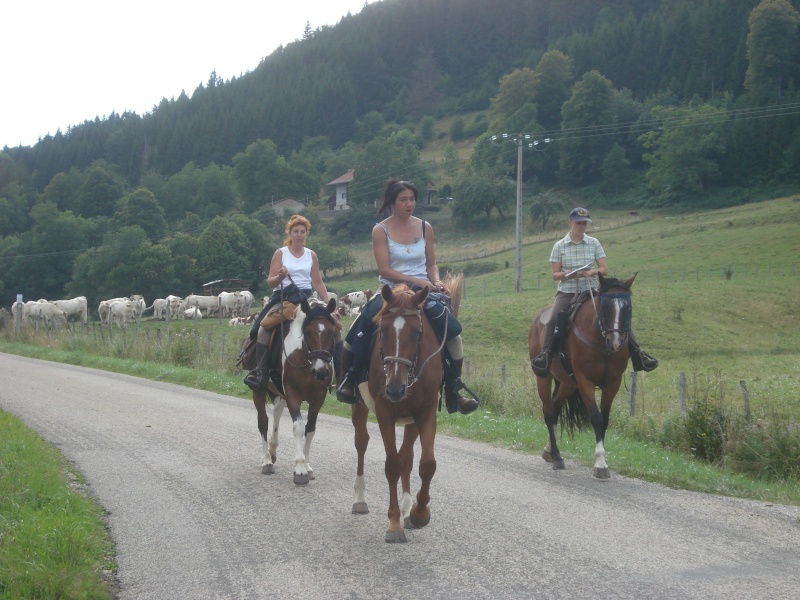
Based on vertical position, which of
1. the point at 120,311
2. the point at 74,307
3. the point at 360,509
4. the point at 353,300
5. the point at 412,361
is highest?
the point at 412,361

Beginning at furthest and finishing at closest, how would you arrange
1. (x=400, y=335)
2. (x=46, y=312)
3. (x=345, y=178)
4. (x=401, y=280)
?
(x=345, y=178) → (x=46, y=312) → (x=401, y=280) → (x=400, y=335)

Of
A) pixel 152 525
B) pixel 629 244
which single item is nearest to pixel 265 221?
pixel 629 244

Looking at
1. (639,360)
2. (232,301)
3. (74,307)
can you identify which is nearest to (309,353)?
(639,360)

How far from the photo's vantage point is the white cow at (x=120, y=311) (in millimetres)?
50525

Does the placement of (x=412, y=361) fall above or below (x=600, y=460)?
above

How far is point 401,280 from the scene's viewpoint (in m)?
6.94

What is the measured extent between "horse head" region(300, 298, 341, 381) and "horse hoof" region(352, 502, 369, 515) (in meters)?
1.73

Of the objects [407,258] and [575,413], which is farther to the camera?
[575,413]

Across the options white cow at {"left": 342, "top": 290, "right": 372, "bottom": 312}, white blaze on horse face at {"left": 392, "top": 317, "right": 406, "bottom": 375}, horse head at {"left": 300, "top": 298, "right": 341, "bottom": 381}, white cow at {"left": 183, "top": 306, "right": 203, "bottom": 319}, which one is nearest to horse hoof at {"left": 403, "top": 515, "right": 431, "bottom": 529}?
white blaze on horse face at {"left": 392, "top": 317, "right": 406, "bottom": 375}

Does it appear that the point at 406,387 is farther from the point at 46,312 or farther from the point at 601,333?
the point at 46,312

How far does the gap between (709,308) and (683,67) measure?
328 feet

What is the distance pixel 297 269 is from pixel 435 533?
4249 mm

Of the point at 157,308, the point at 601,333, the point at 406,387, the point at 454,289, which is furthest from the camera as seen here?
the point at 157,308

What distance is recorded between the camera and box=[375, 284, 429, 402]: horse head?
604 centimetres
